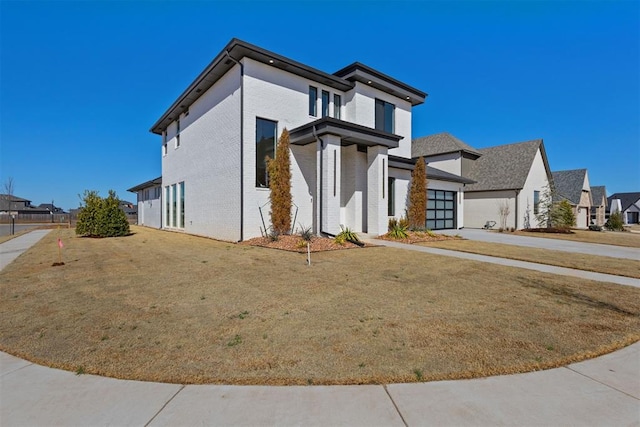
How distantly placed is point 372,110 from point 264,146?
7.31 m

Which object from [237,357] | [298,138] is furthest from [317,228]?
[237,357]

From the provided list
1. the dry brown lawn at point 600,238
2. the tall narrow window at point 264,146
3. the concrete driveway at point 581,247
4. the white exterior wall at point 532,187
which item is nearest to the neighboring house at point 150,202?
the tall narrow window at point 264,146

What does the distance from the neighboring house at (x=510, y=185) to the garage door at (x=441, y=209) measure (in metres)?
5.29

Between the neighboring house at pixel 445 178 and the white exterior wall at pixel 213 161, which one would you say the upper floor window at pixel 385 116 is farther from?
the white exterior wall at pixel 213 161

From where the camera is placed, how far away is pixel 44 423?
219cm

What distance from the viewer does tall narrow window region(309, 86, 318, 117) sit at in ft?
50.0

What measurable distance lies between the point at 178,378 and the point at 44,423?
3.01ft

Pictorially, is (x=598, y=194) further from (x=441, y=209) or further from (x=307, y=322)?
(x=307, y=322)

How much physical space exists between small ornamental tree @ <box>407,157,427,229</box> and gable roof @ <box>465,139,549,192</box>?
11553 mm

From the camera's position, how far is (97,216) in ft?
52.7

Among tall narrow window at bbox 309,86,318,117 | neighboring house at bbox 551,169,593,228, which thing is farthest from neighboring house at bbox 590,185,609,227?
tall narrow window at bbox 309,86,318,117

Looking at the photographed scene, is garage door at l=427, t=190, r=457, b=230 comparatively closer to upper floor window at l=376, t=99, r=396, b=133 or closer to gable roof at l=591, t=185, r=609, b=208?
upper floor window at l=376, t=99, r=396, b=133

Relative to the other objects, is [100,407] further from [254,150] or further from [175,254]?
[254,150]

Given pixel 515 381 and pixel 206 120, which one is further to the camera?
pixel 206 120
